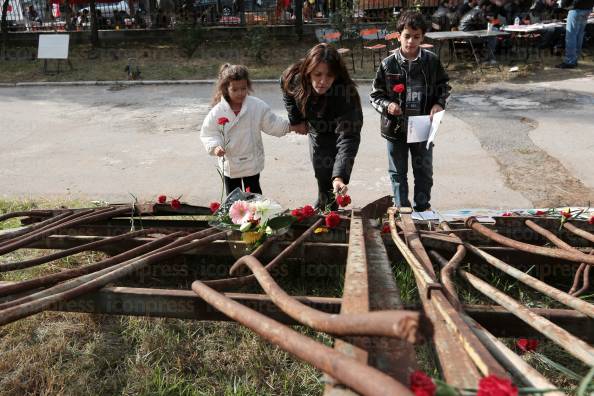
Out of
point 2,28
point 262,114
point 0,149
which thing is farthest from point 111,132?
point 2,28

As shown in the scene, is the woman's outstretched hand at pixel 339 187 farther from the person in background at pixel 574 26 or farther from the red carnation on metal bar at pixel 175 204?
the person in background at pixel 574 26

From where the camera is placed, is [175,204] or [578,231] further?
[175,204]

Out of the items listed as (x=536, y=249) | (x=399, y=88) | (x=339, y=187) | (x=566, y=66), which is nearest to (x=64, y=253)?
(x=339, y=187)

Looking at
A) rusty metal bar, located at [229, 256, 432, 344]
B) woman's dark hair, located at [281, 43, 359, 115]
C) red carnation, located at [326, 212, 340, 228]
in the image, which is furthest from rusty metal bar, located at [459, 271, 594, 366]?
woman's dark hair, located at [281, 43, 359, 115]

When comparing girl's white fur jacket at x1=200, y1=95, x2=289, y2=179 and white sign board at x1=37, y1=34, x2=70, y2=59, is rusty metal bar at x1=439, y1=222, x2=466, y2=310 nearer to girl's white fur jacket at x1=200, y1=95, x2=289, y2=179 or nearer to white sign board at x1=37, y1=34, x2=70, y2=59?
girl's white fur jacket at x1=200, y1=95, x2=289, y2=179

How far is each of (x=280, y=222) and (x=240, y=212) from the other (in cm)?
21

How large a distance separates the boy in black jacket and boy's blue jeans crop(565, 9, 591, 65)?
850 cm

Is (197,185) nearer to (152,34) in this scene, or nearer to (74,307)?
(74,307)

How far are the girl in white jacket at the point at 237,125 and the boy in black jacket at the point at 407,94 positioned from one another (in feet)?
2.44

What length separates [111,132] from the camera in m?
7.97

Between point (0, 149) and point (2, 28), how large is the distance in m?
12.1

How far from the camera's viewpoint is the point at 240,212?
8.29 feet

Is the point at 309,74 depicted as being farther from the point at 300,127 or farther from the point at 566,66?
the point at 566,66

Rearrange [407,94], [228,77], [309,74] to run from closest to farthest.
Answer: [309,74]
[228,77]
[407,94]
